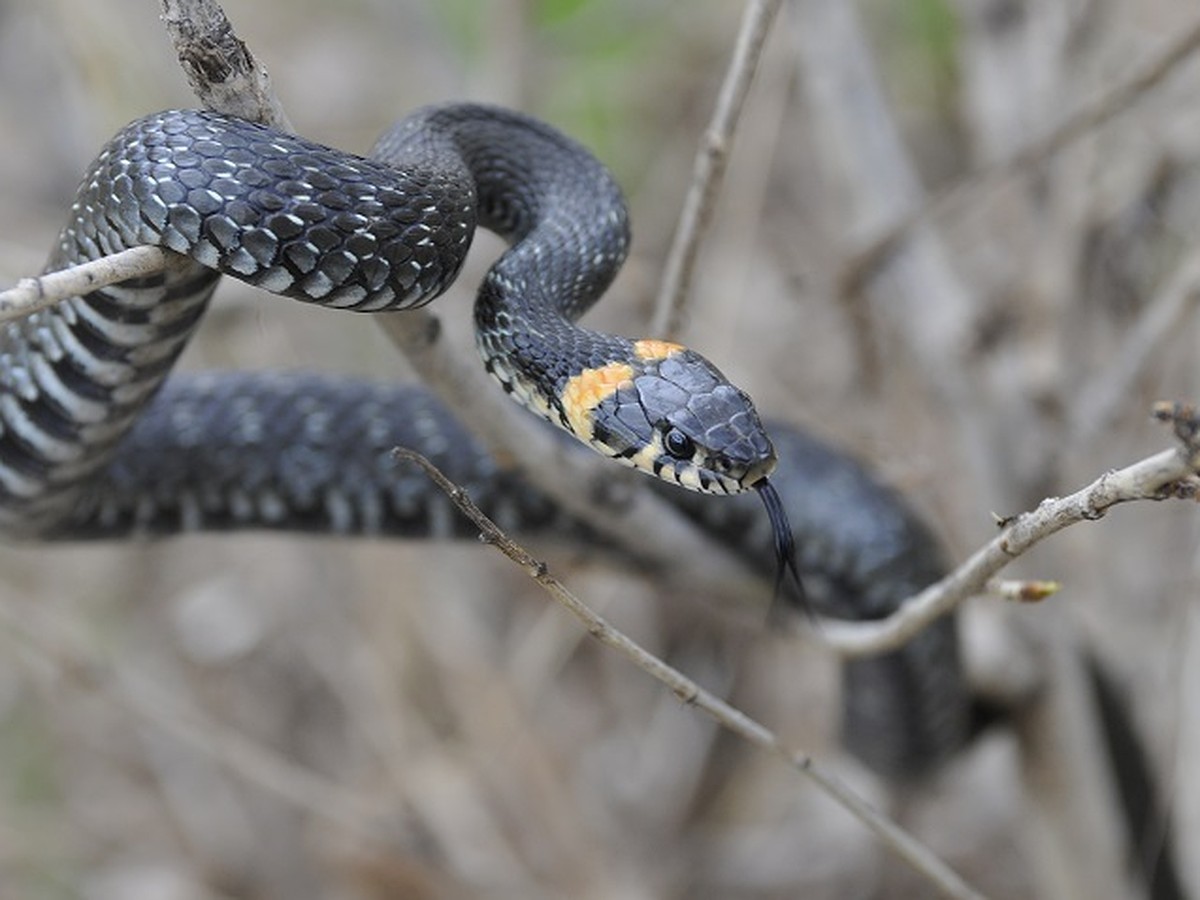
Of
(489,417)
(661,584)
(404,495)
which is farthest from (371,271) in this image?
(661,584)

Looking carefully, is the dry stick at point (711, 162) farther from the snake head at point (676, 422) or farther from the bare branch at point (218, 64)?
the bare branch at point (218, 64)

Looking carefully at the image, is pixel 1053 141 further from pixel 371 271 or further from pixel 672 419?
pixel 371 271

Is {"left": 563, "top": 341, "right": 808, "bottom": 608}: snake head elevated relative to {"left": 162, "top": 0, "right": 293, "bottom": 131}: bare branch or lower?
lower

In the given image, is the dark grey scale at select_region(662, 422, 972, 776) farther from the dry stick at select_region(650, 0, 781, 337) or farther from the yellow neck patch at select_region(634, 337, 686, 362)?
the yellow neck patch at select_region(634, 337, 686, 362)

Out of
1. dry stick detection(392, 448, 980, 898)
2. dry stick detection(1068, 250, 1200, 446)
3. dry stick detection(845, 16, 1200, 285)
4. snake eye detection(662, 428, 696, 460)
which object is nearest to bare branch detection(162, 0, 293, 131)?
dry stick detection(392, 448, 980, 898)

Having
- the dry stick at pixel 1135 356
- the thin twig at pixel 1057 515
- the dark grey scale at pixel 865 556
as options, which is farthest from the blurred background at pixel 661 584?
the thin twig at pixel 1057 515
